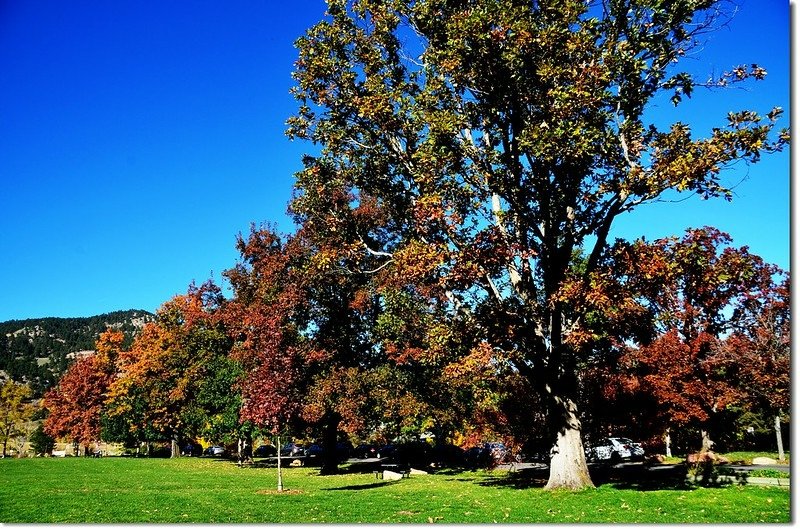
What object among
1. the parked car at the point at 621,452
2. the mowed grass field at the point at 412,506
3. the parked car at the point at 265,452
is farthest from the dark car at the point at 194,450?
the mowed grass field at the point at 412,506

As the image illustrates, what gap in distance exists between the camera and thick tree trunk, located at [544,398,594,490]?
1561 cm

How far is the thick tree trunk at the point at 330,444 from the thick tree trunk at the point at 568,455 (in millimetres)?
16687

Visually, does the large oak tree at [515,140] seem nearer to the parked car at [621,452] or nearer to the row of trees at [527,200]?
the row of trees at [527,200]

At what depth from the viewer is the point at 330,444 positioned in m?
31.6

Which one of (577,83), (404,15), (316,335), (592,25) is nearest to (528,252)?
(577,83)

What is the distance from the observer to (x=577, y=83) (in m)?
12.5

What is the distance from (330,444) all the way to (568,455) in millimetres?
18468

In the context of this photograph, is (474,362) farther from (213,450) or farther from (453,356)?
(213,450)

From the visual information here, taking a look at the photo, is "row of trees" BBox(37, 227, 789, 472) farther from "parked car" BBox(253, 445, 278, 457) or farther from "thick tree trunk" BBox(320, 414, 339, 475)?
"parked car" BBox(253, 445, 278, 457)

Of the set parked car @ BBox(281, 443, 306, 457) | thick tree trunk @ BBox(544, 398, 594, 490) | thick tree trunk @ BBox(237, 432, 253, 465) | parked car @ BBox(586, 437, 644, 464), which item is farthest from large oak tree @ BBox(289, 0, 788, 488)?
parked car @ BBox(281, 443, 306, 457)

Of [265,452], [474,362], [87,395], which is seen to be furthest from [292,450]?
[474,362]

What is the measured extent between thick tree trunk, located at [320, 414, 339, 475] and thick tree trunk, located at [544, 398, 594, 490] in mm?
16687

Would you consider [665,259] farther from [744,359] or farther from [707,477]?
[744,359]

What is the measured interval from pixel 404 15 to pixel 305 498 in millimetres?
13798
